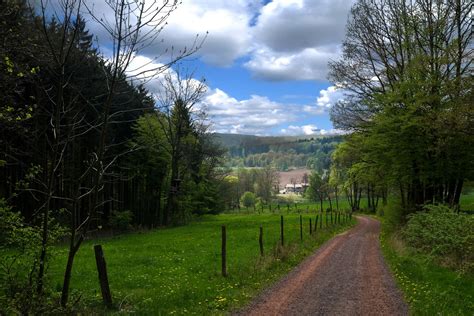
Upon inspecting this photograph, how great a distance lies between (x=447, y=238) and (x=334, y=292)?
20.5 ft

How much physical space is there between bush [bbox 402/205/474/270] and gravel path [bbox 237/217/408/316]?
6.92 ft

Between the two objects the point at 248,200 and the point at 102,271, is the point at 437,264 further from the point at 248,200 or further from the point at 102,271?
the point at 248,200

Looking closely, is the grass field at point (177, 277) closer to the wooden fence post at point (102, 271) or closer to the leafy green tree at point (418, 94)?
the wooden fence post at point (102, 271)

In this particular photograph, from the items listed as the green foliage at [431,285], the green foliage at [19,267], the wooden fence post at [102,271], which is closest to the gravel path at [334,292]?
the green foliage at [431,285]

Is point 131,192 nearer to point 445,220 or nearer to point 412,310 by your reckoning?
point 445,220

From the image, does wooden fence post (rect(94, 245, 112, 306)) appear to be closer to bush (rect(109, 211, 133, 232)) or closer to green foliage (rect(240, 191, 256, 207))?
bush (rect(109, 211, 133, 232))

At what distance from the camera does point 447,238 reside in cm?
1535

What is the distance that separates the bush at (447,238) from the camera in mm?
14445


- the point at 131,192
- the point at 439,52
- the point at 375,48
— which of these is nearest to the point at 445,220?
the point at 439,52

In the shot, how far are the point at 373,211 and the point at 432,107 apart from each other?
59.5 metres

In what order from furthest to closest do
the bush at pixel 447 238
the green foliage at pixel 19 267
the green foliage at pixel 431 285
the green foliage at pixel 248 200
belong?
the green foliage at pixel 248 200 → the bush at pixel 447 238 → the green foliage at pixel 431 285 → the green foliage at pixel 19 267

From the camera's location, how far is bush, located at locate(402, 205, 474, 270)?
14445mm

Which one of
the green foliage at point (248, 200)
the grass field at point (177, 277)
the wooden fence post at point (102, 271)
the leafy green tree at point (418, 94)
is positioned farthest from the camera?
the green foliage at point (248, 200)

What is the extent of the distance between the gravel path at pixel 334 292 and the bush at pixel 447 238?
2111 millimetres
